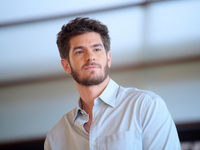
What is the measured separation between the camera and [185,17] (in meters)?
1.21

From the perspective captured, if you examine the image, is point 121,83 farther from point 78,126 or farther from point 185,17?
point 185,17

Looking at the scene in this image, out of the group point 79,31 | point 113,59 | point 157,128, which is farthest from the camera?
point 113,59

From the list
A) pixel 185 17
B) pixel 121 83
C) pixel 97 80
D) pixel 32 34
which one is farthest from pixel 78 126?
pixel 185 17

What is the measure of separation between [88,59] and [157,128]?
0.44 metres

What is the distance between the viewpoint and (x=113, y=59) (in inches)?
50.8

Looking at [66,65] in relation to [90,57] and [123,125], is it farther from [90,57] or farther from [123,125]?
[123,125]

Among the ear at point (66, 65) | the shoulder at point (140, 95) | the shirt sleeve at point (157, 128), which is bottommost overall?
the shirt sleeve at point (157, 128)

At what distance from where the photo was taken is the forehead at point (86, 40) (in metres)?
1.13

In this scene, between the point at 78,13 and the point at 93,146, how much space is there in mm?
764

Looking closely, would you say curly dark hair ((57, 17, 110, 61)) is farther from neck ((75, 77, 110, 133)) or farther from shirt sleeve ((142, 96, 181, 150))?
shirt sleeve ((142, 96, 181, 150))

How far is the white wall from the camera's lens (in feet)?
3.91

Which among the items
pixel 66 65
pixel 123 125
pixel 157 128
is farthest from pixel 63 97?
pixel 157 128

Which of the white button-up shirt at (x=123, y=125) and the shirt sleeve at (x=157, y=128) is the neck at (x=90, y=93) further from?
the shirt sleeve at (x=157, y=128)

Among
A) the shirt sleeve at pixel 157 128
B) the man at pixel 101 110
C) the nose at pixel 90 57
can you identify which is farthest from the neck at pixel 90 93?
the shirt sleeve at pixel 157 128
